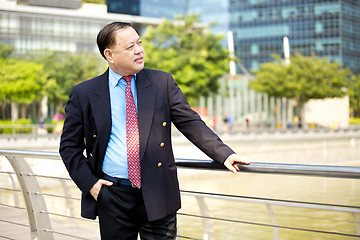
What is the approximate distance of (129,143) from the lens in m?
2.67

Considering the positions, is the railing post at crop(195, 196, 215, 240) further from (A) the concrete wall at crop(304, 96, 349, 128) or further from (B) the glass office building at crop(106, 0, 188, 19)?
(B) the glass office building at crop(106, 0, 188, 19)

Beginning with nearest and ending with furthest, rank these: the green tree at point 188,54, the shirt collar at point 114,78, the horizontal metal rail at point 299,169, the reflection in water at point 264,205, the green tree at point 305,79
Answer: the horizontal metal rail at point 299,169 < the shirt collar at point 114,78 < the reflection in water at point 264,205 < the green tree at point 188,54 < the green tree at point 305,79

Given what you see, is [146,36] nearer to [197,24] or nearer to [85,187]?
[197,24]

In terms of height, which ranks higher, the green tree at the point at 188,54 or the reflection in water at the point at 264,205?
the green tree at the point at 188,54

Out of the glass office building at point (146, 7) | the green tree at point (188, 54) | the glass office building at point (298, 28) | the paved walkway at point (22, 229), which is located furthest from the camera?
the glass office building at point (146, 7)

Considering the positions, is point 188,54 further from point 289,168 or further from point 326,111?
point 289,168

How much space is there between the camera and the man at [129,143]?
267cm

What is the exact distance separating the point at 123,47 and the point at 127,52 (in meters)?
0.03

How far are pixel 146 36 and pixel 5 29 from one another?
772 inches

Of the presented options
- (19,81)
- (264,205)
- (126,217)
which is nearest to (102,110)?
(126,217)

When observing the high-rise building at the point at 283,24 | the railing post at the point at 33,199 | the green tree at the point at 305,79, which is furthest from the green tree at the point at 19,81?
the railing post at the point at 33,199

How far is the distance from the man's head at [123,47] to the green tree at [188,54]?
34.9 metres

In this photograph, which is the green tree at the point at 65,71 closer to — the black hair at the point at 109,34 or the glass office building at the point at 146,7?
the glass office building at the point at 146,7

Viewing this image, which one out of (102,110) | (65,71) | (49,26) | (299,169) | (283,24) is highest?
(283,24)
